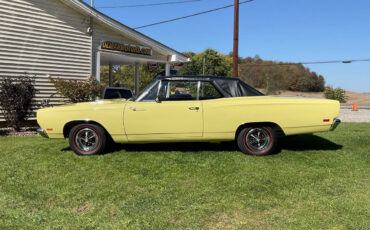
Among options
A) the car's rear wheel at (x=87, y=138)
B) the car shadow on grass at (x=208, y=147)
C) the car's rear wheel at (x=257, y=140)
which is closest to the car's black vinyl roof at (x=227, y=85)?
the car's rear wheel at (x=257, y=140)

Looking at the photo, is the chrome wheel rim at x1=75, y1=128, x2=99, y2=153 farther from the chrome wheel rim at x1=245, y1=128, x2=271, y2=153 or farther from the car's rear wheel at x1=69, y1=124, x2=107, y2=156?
the chrome wheel rim at x1=245, y1=128, x2=271, y2=153

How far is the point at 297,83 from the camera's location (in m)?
72.1

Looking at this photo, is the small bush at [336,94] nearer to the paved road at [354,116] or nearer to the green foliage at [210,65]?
the paved road at [354,116]

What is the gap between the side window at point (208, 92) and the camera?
5.22 m

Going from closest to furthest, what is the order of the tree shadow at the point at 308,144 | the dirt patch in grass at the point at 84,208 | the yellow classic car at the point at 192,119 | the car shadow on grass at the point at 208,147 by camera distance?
the dirt patch in grass at the point at 84,208 → the yellow classic car at the point at 192,119 → the car shadow on grass at the point at 208,147 → the tree shadow at the point at 308,144

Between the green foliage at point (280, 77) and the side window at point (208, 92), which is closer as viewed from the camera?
the side window at point (208, 92)

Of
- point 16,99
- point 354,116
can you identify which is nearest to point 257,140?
point 16,99

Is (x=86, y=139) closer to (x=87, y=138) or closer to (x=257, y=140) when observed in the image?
(x=87, y=138)

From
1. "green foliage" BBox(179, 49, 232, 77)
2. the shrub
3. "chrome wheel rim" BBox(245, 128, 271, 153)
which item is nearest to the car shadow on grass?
"chrome wheel rim" BBox(245, 128, 271, 153)

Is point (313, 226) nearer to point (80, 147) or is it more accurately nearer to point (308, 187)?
point (308, 187)

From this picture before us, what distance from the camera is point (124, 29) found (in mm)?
11438

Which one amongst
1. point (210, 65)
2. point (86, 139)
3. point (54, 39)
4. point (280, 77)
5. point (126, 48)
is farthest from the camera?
point (210, 65)

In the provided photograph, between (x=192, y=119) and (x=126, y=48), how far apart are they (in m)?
8.07

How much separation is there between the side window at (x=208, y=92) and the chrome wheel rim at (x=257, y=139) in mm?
951
